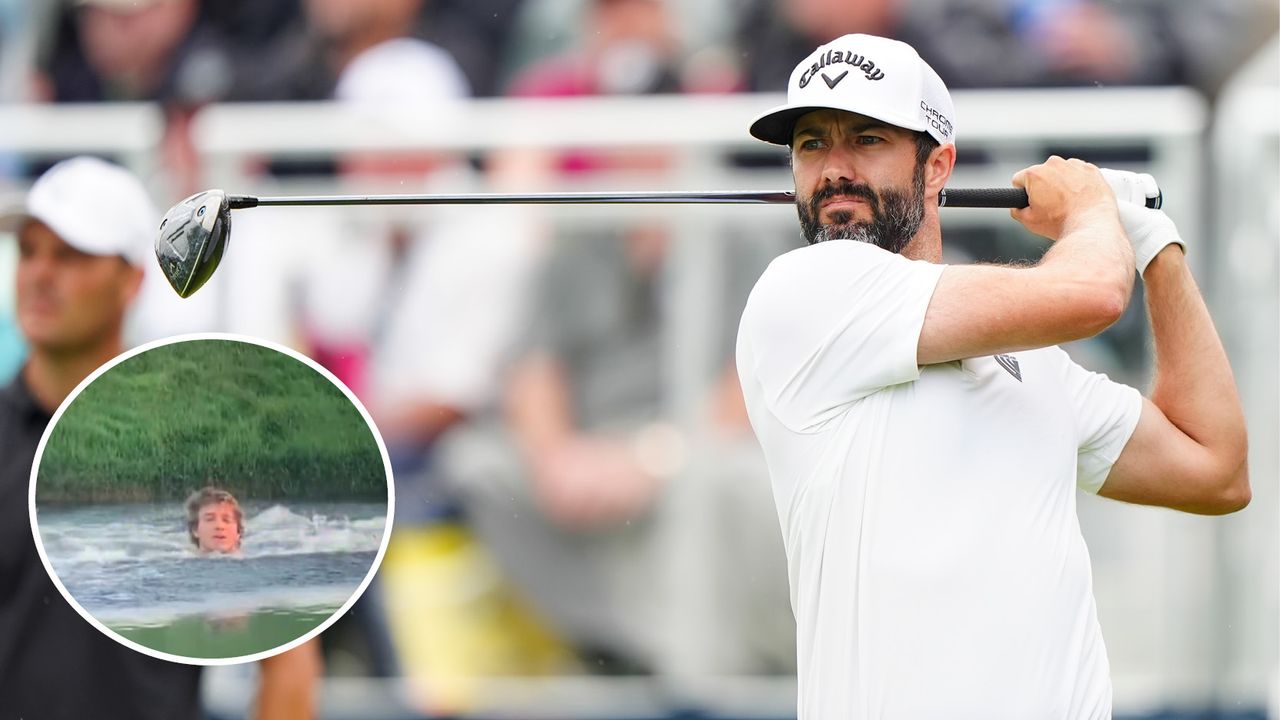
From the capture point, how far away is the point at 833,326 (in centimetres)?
277

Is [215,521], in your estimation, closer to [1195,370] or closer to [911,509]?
[911,509]

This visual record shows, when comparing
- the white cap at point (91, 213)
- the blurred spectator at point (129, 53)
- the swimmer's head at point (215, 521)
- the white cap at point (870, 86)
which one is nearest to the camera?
the white cap at point (870, 86)

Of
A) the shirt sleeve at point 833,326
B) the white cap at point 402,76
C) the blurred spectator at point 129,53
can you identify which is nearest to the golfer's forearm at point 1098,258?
the shirt sleeve at point 833,326

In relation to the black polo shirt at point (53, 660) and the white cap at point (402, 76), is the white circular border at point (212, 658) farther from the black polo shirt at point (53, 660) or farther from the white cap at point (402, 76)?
the white cap at point (402, 76)

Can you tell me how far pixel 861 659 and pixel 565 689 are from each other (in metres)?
2.30

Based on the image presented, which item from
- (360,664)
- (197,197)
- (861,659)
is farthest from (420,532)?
(861,659)

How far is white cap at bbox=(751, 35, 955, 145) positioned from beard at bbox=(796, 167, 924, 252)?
0.11 metres

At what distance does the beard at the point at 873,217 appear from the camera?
113 inches

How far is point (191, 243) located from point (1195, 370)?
5.62ft

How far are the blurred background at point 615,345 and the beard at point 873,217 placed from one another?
203 cm

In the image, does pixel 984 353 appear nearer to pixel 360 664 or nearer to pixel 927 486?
pixel 927 486

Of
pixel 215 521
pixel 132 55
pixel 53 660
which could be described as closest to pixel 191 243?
pixel 215 521

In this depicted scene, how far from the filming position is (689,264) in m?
5.00

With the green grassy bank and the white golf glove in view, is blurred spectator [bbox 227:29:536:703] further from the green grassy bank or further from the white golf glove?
the white golf glove
